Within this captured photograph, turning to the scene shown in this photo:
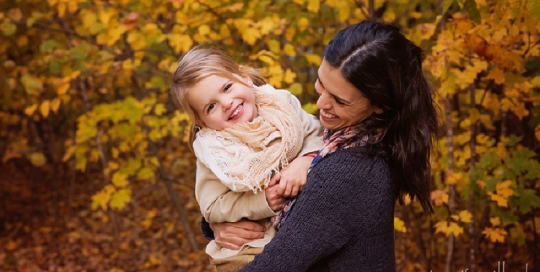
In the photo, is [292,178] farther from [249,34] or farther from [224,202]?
[249,34]

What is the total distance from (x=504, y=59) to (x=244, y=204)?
1.76 meters

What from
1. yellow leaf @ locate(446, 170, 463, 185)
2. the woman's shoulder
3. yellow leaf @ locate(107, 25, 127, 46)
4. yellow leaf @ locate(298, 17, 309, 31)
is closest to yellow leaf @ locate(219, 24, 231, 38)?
yellow leaf @ locate(298, 17, 309, 31)

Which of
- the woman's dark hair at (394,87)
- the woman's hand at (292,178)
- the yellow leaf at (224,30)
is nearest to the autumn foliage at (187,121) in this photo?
the yellow leaf at (224,30)

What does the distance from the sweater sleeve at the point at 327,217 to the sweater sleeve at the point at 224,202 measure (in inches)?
7.5

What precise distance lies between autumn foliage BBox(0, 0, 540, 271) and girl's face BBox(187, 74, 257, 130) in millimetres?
665

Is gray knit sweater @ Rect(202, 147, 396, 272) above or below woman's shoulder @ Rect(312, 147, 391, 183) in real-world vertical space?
below

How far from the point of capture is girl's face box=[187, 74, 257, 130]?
1.78 m

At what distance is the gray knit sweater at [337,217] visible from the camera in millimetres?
1432

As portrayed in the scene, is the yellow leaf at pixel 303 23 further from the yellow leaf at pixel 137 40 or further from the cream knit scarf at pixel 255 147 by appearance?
the cream knit scarf at pixel 255 147

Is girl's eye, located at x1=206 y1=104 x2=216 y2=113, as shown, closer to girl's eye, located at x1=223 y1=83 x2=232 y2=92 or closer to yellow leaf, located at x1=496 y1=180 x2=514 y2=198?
girl's eye, located at x1=223 y1=83 x2=232 y2=92

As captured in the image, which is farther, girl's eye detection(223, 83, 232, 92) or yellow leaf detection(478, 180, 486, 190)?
yellow leaf detection(478, 180, 486, 190)

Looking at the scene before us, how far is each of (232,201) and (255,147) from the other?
19cm

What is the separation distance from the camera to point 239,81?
1.86m

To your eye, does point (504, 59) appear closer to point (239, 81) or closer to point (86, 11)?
point (239, 81)
